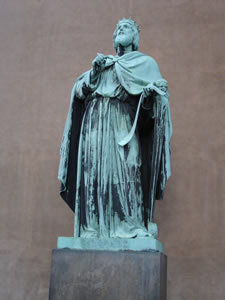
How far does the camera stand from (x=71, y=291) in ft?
12.6

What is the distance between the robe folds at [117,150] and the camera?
4219 mm

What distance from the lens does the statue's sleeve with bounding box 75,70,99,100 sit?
4.57m

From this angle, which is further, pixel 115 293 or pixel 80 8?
pixel 80 8

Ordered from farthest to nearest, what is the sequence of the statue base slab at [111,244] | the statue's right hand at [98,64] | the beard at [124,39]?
the beard at [124,39] → the statue's right hand at [98,64] → the statue base slab at [111,244]

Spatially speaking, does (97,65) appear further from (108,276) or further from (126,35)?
(108,276)

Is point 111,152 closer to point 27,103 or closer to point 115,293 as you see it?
point 115,293

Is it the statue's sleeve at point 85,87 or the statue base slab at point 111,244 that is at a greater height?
the statue's sleeve at point 85,87

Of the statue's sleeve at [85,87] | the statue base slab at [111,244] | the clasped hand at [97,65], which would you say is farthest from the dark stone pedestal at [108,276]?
the clasped hand at [97,65]

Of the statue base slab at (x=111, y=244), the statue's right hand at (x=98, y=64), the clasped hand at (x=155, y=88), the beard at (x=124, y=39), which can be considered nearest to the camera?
the statue base slab at (x=111, y=244)

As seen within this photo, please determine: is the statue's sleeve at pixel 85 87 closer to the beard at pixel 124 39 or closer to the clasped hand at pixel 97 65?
the clasped hand at pixel 97 65

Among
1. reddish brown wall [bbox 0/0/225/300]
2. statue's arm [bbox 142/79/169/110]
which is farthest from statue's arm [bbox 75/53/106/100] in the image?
reddish brown wall [bbox 0/0/225/300]

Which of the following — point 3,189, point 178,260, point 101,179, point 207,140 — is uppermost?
point 207,140

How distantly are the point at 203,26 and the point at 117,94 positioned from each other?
309cm

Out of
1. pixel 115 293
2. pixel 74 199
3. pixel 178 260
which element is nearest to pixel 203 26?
pixel 178 260
